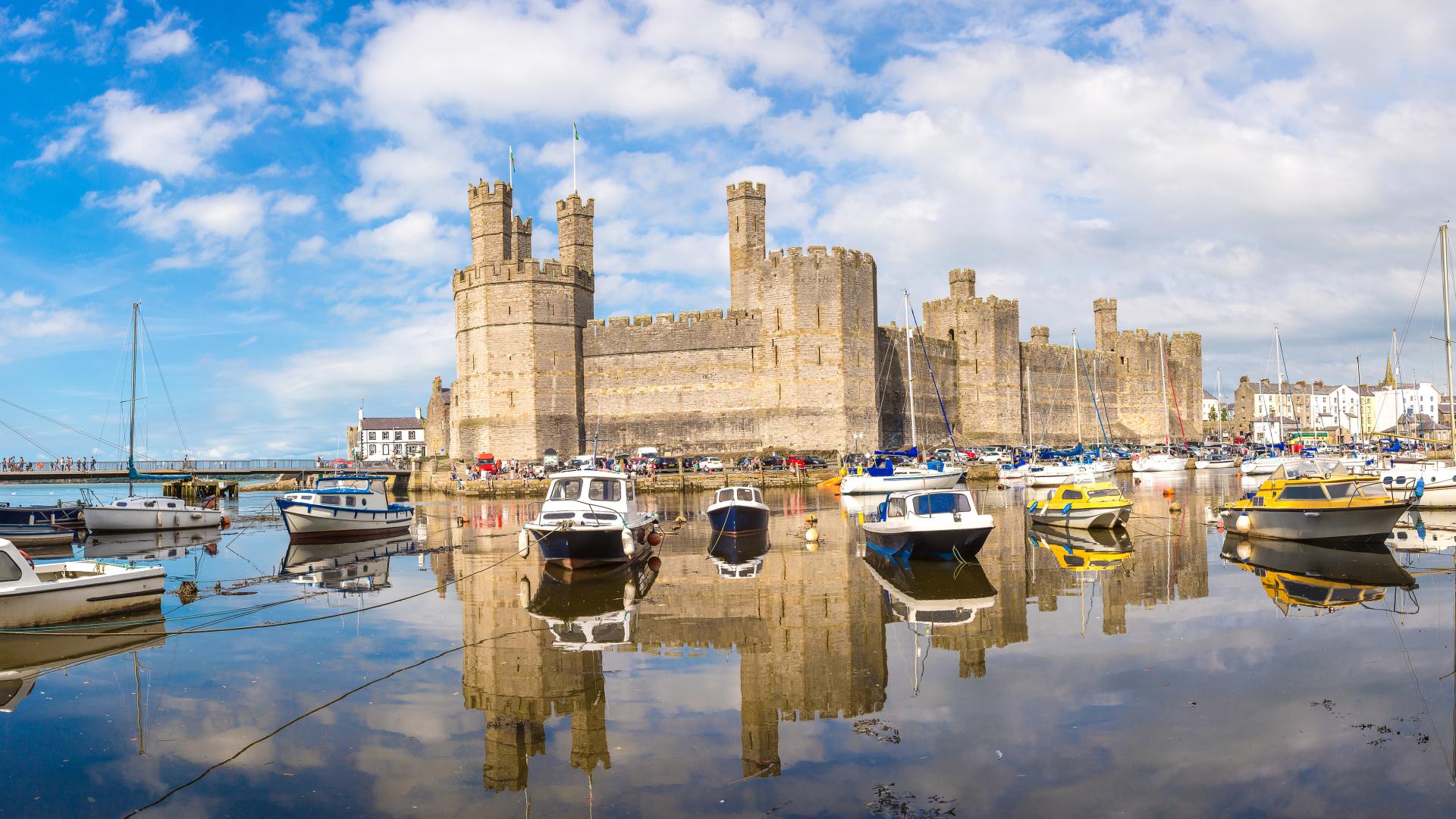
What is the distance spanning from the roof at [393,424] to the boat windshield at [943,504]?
3963 inches

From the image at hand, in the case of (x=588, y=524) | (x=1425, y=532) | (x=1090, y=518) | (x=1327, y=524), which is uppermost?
(x=588, y=524)

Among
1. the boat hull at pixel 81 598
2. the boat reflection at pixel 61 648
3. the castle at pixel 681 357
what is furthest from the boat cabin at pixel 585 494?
the castle at pixel 681 357

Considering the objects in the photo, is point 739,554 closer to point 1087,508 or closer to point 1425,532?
point 1087,508

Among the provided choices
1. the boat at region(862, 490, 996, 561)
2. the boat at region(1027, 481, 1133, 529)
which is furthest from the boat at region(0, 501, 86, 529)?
the boat at region(1027, 481, 1133, 529)

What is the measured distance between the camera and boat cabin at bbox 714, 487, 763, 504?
905 inches

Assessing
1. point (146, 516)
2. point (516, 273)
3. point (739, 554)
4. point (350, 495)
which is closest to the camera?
point (739, 554)

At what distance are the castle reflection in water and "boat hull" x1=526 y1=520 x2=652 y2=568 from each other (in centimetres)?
32

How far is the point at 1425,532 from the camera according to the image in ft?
68.7

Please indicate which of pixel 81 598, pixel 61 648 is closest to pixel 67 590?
pixel 81 598

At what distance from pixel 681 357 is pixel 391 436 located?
6918 centimetres

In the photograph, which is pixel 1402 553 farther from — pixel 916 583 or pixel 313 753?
pixel 313 753

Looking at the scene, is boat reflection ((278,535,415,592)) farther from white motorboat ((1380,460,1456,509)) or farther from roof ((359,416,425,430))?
roof ((359,416,425,430))

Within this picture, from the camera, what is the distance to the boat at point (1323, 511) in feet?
58.8

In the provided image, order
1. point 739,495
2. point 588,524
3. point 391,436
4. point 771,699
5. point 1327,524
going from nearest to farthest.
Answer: point 771,699
point 588,524
point 1327,524
point 739,495
point 391,436
